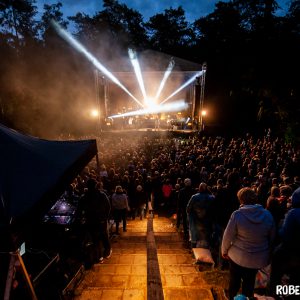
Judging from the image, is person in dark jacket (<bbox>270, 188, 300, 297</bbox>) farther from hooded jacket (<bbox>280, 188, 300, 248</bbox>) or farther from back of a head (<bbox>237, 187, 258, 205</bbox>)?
back of a head (<bbox>237, 187, 258, 205</bbox>)

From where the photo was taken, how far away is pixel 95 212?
427cm

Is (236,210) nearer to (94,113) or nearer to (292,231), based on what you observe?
(292,231)

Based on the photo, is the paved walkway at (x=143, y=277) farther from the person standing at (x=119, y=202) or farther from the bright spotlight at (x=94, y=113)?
the bright spotlight at (x=94, y=113)

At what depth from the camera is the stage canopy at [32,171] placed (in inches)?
98.1

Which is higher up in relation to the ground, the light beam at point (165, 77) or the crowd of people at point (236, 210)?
the light beam at point (165, 77)

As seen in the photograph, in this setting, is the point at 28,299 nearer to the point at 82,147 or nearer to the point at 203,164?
the point at 82,147

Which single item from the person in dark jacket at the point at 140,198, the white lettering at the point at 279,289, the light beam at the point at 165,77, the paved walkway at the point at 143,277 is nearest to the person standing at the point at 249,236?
the white lettering at the point at 279,289

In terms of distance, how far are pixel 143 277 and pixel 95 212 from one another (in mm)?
1232

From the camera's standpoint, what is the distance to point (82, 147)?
4137 mm

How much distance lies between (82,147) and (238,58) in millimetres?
20338

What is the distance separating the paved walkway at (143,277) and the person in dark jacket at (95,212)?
1.43ft

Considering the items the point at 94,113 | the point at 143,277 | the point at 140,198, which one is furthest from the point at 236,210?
the point at 94,113

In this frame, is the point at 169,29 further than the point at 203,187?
Yes

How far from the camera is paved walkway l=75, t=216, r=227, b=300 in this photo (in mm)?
3363
